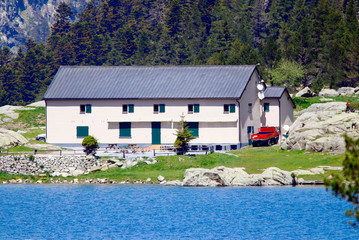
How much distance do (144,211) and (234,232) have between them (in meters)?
8.63

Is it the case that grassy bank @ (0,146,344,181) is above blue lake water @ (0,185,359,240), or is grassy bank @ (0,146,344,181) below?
above

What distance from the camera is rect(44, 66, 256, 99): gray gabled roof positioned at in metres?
70.9

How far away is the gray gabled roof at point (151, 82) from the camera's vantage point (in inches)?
2790

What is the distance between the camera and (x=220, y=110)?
6975cm

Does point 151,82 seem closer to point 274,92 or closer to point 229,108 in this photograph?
point 229,108

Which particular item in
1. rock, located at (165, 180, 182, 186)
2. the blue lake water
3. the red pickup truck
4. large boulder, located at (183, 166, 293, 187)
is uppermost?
the red pickup truck

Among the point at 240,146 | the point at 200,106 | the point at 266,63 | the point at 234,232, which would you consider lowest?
the point at 234,232

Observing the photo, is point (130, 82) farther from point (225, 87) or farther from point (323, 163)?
point (323, 163)

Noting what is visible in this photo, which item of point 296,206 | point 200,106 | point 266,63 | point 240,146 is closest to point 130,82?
point 200,106

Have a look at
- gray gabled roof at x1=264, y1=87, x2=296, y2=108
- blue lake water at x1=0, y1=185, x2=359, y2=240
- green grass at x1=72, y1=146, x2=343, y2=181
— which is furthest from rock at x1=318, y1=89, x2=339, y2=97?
blue lake water at x1=0, y1=185, x2=359, y2=240

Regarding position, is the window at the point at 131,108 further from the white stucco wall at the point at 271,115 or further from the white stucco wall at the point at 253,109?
the white stucco wall at the point at 271,115

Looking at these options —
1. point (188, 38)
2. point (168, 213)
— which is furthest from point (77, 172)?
point (188, 38)

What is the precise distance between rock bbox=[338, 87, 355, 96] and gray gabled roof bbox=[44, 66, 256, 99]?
3021cm

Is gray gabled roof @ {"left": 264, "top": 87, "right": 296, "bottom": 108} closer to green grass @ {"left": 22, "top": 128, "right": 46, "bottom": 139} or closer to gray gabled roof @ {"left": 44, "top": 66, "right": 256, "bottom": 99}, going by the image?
gray gabled roof @ {"left": 44, "top": 66, "right": 256, "bottom": 99}
